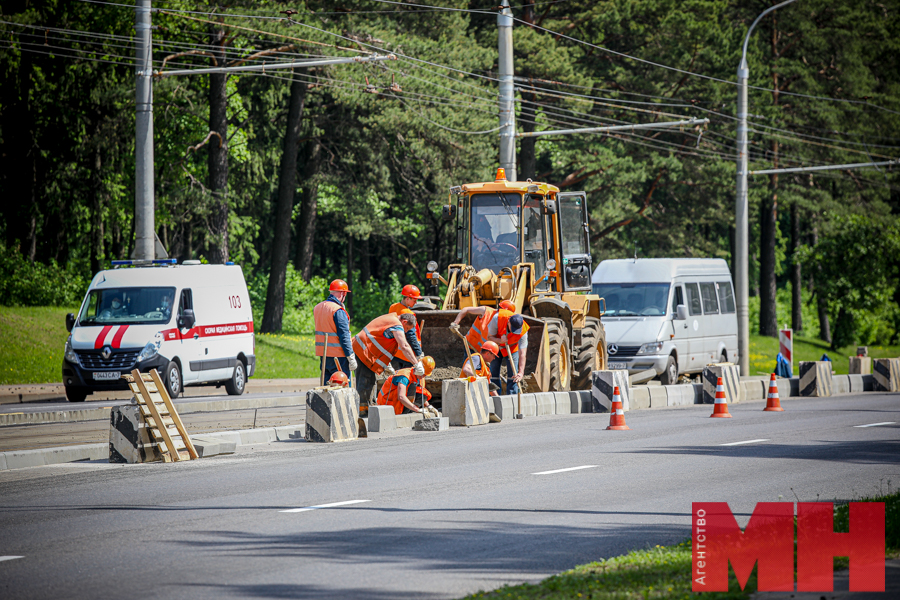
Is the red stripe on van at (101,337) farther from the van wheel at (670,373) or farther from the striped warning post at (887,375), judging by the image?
the striped warning post at (887,375)

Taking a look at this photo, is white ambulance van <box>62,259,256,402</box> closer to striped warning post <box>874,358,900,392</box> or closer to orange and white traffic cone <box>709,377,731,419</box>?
orange and white traffic cone <box>709,377,731,419</box>

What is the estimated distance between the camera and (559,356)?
→ 63.4ft

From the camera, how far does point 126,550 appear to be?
7391 millimetres

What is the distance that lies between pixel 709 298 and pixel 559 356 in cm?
938

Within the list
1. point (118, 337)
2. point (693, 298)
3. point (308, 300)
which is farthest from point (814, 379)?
point (308, 300)

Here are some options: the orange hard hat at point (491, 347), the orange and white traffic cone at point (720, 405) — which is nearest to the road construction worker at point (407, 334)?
the orange hard hat at point (491, 347)

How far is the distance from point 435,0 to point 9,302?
59.3 ft

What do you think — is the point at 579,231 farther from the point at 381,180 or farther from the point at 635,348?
the point at 381,180

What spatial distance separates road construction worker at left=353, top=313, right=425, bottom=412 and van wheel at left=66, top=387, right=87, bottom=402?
7.76 metres

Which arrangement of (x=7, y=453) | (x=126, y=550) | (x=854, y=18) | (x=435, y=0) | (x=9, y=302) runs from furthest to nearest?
(x=854, y=18) < (x=435, y=0) < (x=9, y=302) < (x=7, y=453) < (x=126, y=550)

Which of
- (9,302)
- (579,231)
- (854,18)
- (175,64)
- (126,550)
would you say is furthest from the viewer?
(854,18)

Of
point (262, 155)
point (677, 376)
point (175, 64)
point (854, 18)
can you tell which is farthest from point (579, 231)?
point (854, 18)

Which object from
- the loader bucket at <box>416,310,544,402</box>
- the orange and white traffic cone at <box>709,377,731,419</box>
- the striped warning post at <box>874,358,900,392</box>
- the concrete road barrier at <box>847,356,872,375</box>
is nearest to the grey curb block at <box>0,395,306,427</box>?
the loader bucket at <box>416,310,544,402</box>

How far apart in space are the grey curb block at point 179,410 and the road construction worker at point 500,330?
527 cm
